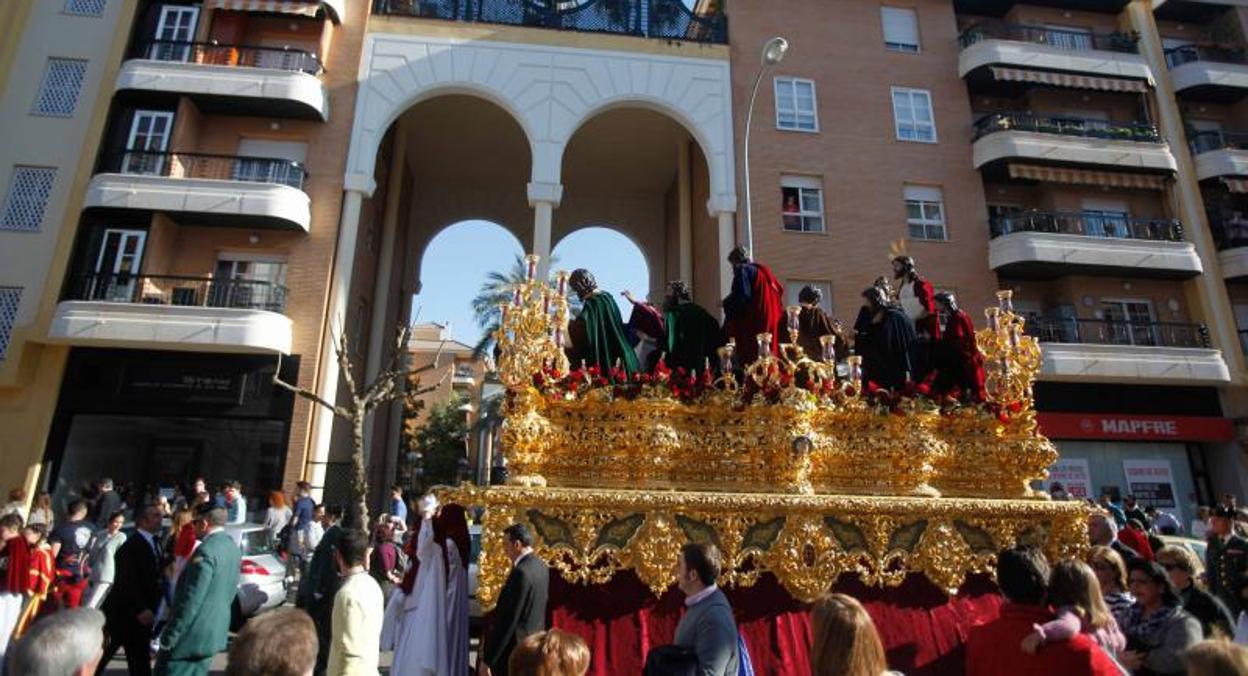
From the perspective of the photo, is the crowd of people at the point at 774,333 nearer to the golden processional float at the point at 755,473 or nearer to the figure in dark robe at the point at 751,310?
the figure in dark robe at the point at 751,310

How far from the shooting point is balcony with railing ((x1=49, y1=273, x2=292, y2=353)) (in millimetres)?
15750

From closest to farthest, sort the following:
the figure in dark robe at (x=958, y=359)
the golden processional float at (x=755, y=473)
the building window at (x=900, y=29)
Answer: the golden processional float at (x=755, y=473) < the figure in dark robe at (x=958, y=359) < the building window at (x=900, y=29)

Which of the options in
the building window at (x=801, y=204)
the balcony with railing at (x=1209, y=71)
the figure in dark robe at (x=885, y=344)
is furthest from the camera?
the balcony with railing at (x=1209, y=71)

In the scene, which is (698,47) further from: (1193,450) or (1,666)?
(1,666)

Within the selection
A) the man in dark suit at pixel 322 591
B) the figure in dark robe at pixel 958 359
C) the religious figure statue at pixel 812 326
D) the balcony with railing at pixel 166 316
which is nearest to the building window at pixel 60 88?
the balcony with railing at pixel 166 316

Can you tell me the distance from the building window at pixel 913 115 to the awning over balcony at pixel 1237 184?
9040 millimetres

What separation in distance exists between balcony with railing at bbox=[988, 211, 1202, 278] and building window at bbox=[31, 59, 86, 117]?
25.5 metres

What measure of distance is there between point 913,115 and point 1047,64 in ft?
14.0

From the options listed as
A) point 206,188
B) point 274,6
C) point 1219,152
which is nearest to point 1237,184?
point 1219,152

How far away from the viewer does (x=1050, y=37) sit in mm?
22469

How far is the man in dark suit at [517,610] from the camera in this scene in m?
4.62

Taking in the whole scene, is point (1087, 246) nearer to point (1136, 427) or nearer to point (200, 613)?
point (1136, 427)

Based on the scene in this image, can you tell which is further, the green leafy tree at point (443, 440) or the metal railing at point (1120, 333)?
the green leafy tree at point (443, 440)

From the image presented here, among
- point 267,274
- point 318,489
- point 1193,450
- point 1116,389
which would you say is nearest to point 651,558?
point 318,489
